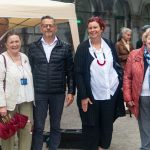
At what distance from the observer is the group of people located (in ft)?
19.1

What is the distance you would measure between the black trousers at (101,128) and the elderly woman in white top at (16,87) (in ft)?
2.60

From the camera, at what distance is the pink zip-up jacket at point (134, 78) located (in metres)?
5.80

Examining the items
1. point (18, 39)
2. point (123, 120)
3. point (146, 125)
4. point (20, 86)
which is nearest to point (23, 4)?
point (18, 39)

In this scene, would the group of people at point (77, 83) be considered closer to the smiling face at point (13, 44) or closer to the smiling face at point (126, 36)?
the smiling face at point (13, 44)

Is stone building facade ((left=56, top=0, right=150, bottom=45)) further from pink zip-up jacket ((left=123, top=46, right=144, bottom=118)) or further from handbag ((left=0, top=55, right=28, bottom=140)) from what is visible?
handbag ((left=0, top=55, right=28, bottom=140))

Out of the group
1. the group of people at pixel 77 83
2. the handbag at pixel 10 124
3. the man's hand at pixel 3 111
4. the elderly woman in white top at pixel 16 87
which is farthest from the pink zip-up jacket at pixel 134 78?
the man's hand at pixel 3 111

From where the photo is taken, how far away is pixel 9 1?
6.81 metres

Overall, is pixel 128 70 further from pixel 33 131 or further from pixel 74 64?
pixel 33 131

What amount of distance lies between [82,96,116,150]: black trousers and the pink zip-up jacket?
31cm

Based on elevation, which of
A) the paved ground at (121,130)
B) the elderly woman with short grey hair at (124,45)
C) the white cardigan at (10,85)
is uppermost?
the elderly woman with short grey hair at (124,45)

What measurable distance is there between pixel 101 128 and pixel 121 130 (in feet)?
8.97

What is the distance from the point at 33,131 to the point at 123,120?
4.05 metres

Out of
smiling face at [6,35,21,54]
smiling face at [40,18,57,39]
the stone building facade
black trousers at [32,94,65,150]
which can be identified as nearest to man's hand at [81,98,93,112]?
black trousers at [32,94,65,150]

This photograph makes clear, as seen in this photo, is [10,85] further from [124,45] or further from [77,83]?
[124,45]
